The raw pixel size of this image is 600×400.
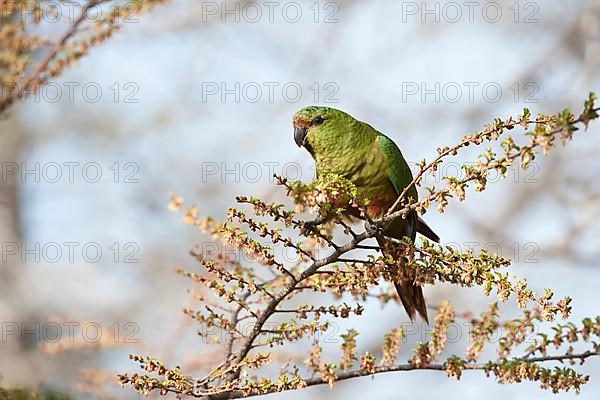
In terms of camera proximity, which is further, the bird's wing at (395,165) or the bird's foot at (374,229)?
the bird's wing at (395,165)

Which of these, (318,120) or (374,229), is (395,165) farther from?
(374,229)

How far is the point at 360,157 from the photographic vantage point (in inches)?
83.2

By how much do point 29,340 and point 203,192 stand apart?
11.6ft

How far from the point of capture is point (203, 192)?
877cm

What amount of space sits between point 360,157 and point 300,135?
8.4 inches

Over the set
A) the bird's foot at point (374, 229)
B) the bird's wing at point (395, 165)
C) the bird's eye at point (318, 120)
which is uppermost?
the bird's eye at point (318, 120)

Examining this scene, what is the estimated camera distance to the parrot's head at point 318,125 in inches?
85.1

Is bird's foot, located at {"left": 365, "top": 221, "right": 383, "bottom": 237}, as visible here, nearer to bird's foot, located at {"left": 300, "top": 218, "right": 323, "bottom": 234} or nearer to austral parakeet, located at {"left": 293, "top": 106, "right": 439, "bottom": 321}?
bird's foot, located at {"left": 300, "top": 218, "right": 323, "bottom": 234}

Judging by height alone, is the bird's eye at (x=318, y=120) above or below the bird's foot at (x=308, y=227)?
above

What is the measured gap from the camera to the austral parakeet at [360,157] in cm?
211

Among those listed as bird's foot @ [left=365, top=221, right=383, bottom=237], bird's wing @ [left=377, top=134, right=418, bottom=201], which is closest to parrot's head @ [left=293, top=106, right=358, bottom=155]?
bird's wing @ [left=377, top=134, right=418, bottom=201]

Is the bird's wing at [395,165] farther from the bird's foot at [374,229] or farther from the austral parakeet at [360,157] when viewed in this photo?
the bird's foot at [374,229]

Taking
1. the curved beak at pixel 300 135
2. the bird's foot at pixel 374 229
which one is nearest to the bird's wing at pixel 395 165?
the curved beak at pixel 300 135

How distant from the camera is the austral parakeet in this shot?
2.11m
